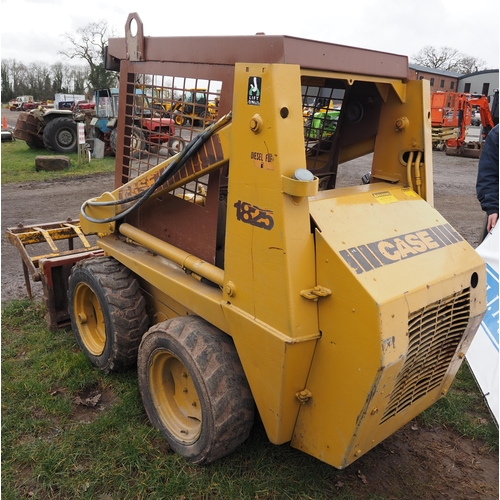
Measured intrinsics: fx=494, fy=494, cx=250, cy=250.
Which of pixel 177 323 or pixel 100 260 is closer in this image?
pixel 177 323

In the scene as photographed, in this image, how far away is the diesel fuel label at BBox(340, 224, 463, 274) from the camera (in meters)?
2.15

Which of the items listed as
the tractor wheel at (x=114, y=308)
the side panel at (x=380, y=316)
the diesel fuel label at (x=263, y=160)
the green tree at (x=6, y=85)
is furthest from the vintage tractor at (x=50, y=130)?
the green tree at (x=6, y=85)

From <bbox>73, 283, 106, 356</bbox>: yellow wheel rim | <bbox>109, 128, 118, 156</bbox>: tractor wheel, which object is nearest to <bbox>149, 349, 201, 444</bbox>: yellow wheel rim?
<bbox>73, 283, 106, 356</bbox>: yellow wheel rim

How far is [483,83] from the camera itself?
3844cm

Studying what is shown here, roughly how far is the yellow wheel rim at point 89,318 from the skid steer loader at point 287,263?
1.39 feet

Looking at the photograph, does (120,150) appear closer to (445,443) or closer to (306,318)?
(306,318)

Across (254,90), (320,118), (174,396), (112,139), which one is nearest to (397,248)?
(254,90)

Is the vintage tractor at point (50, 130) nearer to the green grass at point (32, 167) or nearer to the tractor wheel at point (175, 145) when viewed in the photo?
the green grass at point (32, 167)

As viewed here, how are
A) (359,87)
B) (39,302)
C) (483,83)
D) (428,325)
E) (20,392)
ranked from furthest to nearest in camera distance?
(483,83) → (39,302) → (20,392) → (359,87) → (428,325)

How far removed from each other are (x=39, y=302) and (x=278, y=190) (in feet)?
11.3

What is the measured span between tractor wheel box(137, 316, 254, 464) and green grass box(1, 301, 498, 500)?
0.44 ft

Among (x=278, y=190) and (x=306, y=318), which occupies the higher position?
(x=278, y=190)

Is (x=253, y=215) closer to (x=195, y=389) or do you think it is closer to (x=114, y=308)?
(x=195, y=389)

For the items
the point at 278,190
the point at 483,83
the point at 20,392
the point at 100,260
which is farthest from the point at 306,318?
the point at 483,83
